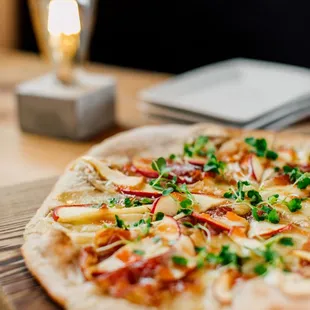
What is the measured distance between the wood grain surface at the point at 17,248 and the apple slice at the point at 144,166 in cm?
30

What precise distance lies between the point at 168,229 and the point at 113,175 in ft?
1.45

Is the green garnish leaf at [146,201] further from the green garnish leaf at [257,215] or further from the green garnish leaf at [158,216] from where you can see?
the green garnish leaf at [257,215]

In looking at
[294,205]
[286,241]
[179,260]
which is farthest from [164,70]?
[179,260]

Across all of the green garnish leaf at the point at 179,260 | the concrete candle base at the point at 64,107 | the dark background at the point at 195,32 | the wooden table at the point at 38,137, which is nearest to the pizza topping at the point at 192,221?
the green garnish leaf at the point at 179,260

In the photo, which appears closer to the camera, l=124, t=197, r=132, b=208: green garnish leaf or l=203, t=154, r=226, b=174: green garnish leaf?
l=124, t=197, r=132, b=208: green garnish leaf

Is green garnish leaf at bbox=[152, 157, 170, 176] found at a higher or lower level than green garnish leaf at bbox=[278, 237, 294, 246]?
lower

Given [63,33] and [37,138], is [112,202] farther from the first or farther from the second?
[63,33]

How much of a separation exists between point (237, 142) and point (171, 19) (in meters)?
2.29

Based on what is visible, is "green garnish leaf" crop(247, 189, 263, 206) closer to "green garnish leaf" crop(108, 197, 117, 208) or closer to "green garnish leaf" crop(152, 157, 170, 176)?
"green garnish leaf" crop(152, 157, 170, 176)

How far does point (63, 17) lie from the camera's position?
8.89 ft

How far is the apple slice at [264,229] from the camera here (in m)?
1.65

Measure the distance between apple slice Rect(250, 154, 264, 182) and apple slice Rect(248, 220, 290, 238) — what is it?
361 millimetres

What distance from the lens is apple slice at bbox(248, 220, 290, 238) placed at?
1648 mm

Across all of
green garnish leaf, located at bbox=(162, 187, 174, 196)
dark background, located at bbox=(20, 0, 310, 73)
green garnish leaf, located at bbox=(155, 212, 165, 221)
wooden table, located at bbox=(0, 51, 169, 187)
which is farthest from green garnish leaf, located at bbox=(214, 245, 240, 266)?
dark background, located at bbox=(20, 0, 310, 73)
